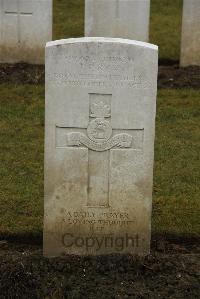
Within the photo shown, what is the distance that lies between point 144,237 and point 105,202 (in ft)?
1.32

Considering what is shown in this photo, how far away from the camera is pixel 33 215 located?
639 centimetres

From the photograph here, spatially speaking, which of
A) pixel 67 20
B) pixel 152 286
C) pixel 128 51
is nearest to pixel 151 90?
pixel 128 51

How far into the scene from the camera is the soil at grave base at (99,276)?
5059 mm

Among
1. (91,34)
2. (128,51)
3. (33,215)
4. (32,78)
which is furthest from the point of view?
(91,34)

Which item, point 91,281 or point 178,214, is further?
point 178,214

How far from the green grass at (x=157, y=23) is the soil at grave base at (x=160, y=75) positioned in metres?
1.00

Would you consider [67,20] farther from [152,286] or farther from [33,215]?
[152,286]

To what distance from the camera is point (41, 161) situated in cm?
774

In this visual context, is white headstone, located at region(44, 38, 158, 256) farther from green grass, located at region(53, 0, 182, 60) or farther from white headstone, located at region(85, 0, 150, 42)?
green grass, located at region(53, 0, 182, 60)

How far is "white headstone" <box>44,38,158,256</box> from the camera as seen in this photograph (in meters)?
5.15

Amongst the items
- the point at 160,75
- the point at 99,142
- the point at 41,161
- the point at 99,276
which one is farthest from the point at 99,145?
the point at 160,75

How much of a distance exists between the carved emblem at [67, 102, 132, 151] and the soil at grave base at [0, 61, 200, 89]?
5.04 metres

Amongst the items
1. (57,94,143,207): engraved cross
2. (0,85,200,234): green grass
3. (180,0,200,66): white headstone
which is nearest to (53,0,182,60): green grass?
(180,0,200,66): white headstone

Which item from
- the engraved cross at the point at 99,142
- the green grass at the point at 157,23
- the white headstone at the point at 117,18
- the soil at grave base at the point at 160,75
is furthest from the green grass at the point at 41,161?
the green grass at the point at 157,23
